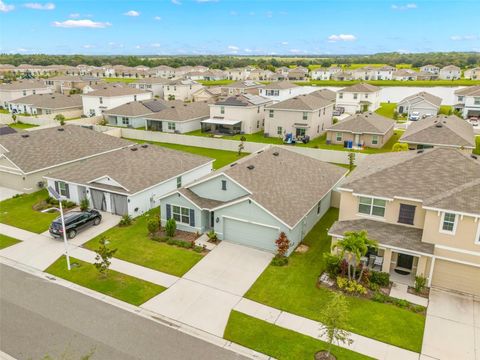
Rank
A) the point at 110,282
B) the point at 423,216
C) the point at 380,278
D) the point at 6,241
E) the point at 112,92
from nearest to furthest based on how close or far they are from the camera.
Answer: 1. the point at 380,278
2. the point at 110,282
3. the point at 423,216
4. the point at 6,241
5. the point at 112,92

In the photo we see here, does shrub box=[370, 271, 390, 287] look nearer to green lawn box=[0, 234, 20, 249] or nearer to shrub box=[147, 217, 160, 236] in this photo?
shrub box=[147, 217, 160, 236]

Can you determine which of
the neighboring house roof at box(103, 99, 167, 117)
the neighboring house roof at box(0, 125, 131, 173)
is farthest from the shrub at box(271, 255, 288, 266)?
Answer: the neighboring house roof at box(103, 99, 167, 117)

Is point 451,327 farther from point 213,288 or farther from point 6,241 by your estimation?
point 6,241

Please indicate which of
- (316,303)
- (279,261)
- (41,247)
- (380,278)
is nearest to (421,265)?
(380,278)

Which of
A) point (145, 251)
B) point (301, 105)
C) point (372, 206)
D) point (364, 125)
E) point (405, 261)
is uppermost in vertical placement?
point (301, 105)

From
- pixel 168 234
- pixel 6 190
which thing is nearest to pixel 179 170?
pixel 168 234

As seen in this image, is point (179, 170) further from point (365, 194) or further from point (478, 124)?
point (478, 124)

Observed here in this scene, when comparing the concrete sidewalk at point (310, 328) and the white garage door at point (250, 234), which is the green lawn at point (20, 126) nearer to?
the white garage door at point (250, 234)

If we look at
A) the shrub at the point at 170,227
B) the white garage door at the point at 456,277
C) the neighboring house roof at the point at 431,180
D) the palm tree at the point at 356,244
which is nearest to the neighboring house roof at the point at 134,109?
the shrub at the point at 170,227
